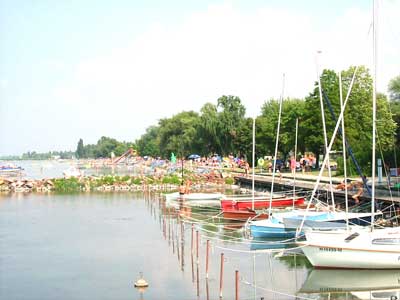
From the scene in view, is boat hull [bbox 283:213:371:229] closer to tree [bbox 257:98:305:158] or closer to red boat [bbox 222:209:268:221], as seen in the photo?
red boat [bbox 222:209:268:221]

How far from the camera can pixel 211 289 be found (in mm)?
25703

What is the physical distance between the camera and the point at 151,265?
103 ft

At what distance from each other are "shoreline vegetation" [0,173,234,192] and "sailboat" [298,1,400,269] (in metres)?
54.9

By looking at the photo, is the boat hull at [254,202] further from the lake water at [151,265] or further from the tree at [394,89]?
the tree at [394,89]

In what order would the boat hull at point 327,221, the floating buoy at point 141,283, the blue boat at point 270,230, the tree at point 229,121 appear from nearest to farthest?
the floating buoy at point 141,283, the boat hull at point 327,221, the blue boat at point 270,230, the tree at point 229,121

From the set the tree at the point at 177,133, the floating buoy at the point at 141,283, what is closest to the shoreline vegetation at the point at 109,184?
the tree at the point at 177,133

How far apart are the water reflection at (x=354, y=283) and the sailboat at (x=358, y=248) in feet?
1.24

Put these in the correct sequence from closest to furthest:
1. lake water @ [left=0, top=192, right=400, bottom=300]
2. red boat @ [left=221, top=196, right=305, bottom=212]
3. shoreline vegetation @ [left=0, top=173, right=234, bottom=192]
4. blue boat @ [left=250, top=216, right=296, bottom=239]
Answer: lake water @ [left=0, top=192, right=400, bottom=300] → blue boat @ [left=250, top=216, right=296, bottom=239] → red boat @ [left=221, top=196, right=305, bottom=212] → shoreline vegetation @ [left=0, top=173, right=234, bottom=192]

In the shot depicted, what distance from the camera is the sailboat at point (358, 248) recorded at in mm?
27406

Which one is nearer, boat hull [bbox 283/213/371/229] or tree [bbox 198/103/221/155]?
boat hull [bbox 283/213/371/229]

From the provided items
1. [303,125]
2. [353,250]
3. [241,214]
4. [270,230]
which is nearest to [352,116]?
[303,125]

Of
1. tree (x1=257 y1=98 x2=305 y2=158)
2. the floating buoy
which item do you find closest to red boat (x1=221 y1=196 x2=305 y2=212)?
the floating buoy

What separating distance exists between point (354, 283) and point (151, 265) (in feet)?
33.8

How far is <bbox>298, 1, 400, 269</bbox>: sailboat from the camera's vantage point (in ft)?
89.9
